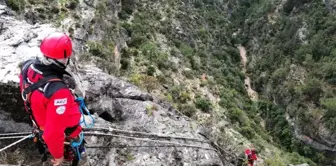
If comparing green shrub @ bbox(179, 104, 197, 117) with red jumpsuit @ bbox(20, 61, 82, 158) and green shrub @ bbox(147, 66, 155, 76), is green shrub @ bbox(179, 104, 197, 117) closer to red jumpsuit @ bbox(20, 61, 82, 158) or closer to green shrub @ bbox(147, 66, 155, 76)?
green shrub @ bbox(147, 66, 155, 76)

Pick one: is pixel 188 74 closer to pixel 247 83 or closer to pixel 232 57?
pixel 247 83

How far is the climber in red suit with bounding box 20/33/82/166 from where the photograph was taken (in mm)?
6191

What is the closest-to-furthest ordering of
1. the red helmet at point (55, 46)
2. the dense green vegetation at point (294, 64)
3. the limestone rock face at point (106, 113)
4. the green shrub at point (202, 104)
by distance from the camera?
the red helmet at point (55, 46), the limestone rock face at point (106, 113), the green shrub at point (202, 104), the dense green vegetation at point (294, 64)

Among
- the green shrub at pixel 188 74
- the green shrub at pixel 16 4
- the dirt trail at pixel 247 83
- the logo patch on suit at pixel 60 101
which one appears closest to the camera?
the logo patch on suit at pixel 60 101

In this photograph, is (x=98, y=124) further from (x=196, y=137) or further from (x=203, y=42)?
(x=203, y=42)

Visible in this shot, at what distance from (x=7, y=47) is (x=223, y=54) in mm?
58736

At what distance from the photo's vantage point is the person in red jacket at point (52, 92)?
6.20m

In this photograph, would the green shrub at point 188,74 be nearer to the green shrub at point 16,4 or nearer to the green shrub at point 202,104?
the green shrub at point 202,104

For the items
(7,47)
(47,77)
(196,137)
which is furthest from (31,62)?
(196,137)

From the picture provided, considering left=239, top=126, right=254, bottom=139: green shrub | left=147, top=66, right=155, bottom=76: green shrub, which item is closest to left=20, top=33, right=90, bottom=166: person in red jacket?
left=147, top=66, right=155, bottom=76: green shrub

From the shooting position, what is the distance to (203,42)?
208ft

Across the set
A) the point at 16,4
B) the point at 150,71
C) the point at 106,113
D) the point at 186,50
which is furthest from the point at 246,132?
the point at 106,113

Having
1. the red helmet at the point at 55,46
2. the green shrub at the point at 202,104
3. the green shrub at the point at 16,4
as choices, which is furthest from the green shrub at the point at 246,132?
the red helmet at the point at 55,46

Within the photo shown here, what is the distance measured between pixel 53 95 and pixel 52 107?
18 centimetres
